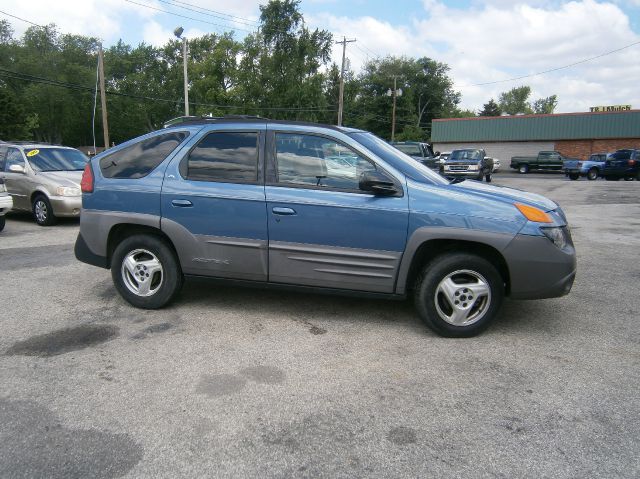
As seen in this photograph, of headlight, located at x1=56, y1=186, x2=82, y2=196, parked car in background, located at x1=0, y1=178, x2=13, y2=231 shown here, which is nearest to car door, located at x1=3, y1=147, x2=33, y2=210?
headlight, located at x1=56, y1=186, x2=82, y2=196

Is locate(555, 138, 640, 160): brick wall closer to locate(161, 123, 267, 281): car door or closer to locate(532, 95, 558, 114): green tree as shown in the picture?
locate(161, 123, 267, 281): car door

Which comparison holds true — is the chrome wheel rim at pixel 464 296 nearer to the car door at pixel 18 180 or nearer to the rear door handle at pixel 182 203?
the rear door handle at pixel 182 203

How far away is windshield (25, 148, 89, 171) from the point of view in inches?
424

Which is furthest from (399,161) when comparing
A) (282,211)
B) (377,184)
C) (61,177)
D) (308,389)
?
(61,177)

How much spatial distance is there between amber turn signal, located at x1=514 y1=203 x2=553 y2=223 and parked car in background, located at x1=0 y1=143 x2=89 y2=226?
8893mm

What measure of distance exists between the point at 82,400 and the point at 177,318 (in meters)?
1.57

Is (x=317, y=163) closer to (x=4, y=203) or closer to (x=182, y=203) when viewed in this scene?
(x=182, y=203)

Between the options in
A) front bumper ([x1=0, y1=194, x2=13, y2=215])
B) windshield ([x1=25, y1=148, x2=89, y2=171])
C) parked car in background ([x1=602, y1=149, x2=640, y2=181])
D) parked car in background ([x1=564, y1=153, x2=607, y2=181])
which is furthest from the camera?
parked car in background ([x1=564, y1=153, x2=607, y2=181])

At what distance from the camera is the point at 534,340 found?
14.0 ft

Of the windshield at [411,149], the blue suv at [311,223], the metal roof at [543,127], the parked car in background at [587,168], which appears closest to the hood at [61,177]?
the blue suv at [311,223]

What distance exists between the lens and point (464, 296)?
13.8 ft

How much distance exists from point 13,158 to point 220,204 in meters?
8.73

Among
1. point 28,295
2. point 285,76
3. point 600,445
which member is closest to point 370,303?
point 600,445

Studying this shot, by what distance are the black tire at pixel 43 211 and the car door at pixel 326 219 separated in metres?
7.60
